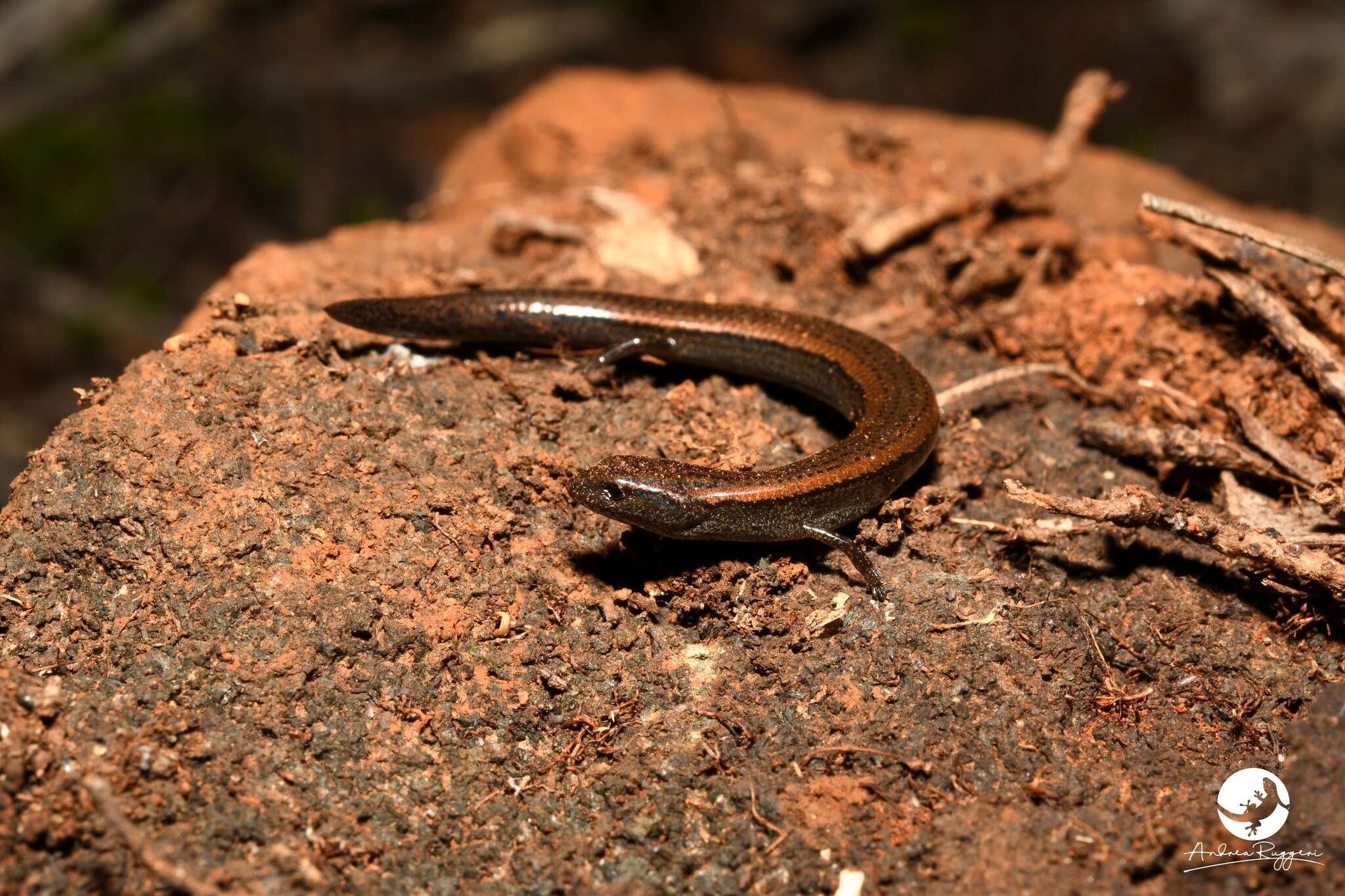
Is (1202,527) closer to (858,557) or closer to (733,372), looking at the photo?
(858,557)

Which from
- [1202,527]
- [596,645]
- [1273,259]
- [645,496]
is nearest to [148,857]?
[596,645]

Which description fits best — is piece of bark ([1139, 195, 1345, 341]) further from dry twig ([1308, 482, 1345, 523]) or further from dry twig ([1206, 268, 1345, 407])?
dry twig ([1308, 482, 1345, 523])

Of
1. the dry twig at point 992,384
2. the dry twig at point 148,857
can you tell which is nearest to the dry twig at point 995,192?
the dry twig at point 992,384

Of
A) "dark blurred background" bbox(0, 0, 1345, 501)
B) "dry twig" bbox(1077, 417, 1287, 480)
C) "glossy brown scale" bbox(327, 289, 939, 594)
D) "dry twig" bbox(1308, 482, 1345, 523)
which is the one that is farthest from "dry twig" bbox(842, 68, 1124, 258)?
"dark blurred background" bbox(0, 0, 1345, 501)

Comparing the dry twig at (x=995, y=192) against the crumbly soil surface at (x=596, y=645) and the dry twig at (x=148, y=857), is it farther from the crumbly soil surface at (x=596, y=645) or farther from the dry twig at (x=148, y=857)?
the dry twig at (x=148, y=857)

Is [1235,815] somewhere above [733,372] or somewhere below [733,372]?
below

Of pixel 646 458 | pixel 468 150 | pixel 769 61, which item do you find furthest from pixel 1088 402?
pixel 769 61

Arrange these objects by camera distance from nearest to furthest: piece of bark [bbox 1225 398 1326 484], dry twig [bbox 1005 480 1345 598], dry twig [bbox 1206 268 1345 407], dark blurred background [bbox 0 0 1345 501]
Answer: dry twig [bbox 1005 480 1345 598] → piece of bark [bbox 1225 398 1326 484] → dry twig [bbox 1206 268 1345 407] → dark blurred background [bbox 0 0 1345 501]
